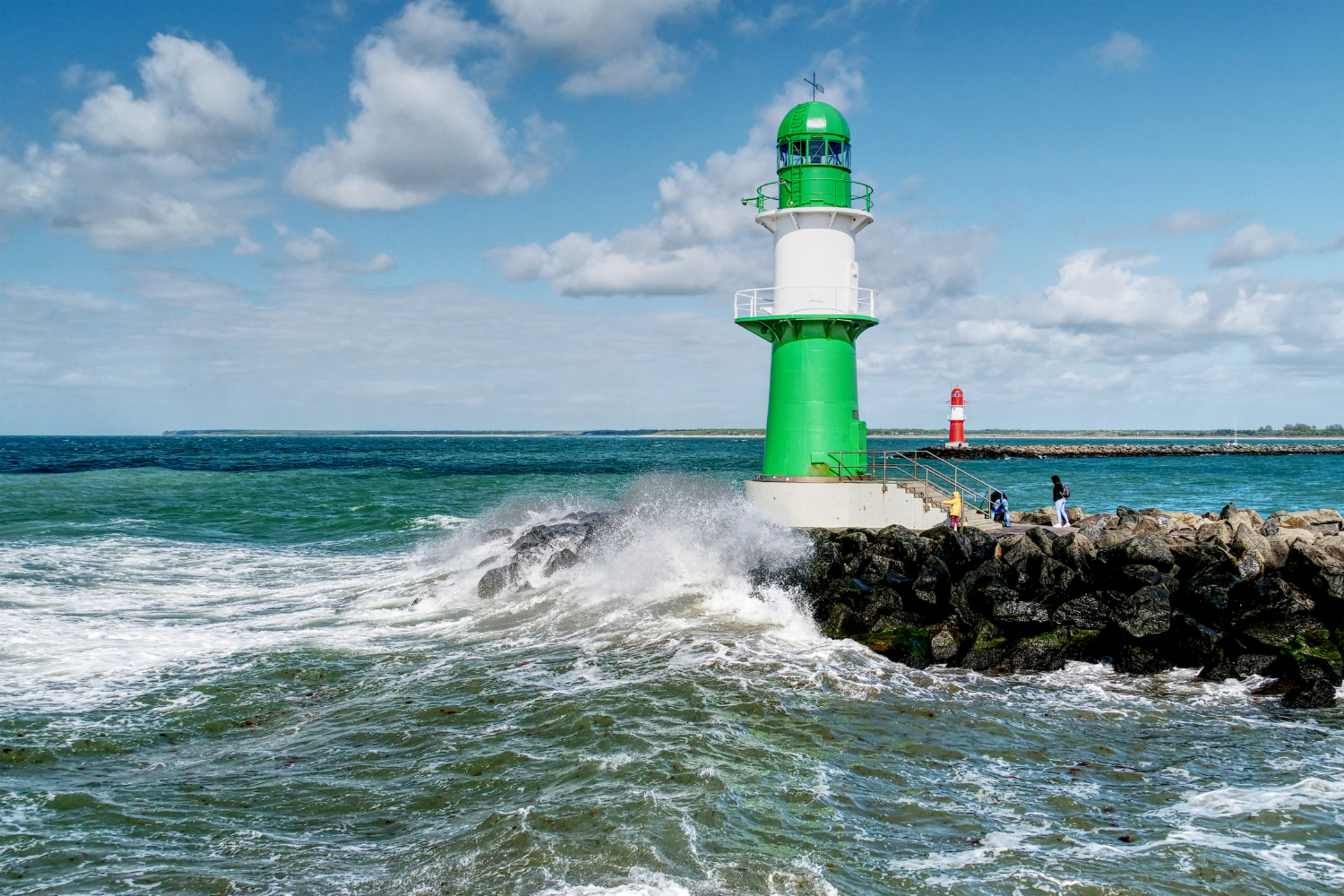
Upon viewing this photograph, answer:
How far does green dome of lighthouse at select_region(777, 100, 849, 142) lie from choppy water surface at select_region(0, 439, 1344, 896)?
23.7ft

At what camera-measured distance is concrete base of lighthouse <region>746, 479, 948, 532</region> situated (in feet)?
53.1

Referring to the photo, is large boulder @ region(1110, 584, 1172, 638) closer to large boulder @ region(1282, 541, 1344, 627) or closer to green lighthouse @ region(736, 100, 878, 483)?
large boulder @ region(1282, 541, 1344, 627)

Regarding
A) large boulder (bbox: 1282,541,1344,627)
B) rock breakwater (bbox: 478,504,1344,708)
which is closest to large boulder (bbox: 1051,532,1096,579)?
Result: rock breakwater (bbox: 478,504,1344,708)

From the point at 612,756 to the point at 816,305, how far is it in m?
10.7

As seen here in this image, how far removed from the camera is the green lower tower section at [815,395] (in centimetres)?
1645

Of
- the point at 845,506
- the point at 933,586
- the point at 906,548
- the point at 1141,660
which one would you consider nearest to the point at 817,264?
the point at 845,506

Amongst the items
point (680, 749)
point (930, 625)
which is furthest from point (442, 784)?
point (930, 625)

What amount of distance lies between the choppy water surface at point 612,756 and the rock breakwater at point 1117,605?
1.09 ft

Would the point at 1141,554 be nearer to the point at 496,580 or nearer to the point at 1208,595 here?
the point at 1208,595

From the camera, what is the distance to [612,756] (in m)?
7.38

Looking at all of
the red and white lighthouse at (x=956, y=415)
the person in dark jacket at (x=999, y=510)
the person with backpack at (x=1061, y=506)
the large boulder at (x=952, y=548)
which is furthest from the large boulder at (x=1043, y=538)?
the red and white lighthouse at (x=956, y=415)

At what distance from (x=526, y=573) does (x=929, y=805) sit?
32.7 ft

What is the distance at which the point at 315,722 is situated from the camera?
852 centimetres

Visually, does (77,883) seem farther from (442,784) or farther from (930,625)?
(930,625)
